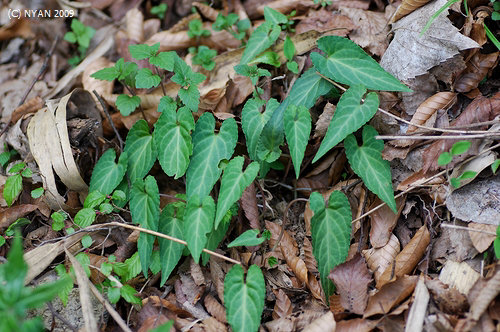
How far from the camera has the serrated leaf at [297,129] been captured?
6.63 feet

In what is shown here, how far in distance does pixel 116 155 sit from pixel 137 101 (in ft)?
1.10

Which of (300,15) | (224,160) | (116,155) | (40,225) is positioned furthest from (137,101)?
(300,15)

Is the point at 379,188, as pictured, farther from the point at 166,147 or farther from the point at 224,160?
the point at 166,147

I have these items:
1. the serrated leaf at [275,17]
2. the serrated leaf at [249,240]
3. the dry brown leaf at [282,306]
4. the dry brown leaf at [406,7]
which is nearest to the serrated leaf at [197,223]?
the serrated leaf at [249,240]

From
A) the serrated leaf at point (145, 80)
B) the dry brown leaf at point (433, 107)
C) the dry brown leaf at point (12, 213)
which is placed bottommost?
the dry brown leaf at point (12, 213)

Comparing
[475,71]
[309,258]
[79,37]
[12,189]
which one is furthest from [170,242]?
[79,37]

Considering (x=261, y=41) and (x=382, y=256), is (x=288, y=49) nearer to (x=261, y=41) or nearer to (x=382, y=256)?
(x=261, y=41)

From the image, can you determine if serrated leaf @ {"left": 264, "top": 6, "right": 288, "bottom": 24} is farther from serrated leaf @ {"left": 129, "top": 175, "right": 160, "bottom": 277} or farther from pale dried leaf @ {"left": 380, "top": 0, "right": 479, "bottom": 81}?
serrated leaf @ {"left": 129, "top": 175, "right": 160, "bottom": 277}

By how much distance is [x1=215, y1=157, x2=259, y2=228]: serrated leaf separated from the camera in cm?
195

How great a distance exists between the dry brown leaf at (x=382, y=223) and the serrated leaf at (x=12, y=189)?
1809 millimetres

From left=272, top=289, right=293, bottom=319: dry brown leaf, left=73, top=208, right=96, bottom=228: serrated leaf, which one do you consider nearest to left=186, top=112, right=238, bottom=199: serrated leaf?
left=73, top=208, right=96, bottom=228: serrated leaf

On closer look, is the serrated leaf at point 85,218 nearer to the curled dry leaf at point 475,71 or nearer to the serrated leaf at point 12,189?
the serrated leaf at point 12,189

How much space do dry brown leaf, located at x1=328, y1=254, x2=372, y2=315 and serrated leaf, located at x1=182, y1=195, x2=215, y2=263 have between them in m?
0.58

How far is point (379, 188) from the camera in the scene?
200 cm
